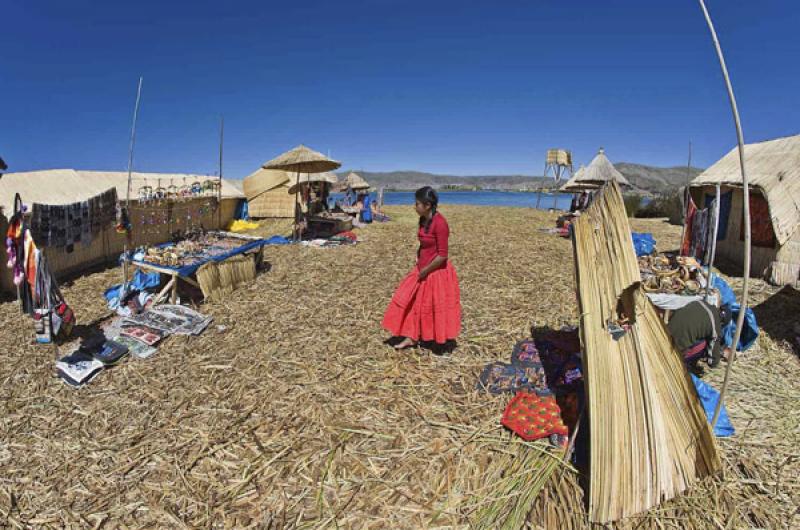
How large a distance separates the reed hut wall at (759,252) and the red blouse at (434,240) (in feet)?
23.2

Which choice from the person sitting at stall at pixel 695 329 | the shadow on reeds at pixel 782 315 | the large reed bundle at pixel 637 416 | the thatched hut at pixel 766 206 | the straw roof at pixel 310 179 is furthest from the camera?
the straw roof at pixel 310 179

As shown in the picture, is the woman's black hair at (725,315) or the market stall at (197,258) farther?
the market stall at (197,258)

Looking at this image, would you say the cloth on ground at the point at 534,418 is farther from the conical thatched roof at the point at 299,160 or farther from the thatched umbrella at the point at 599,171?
the thatched umbrella at the point at 599,171

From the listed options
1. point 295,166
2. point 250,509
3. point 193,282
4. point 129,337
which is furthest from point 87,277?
point 250,509

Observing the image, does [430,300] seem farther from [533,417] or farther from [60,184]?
[60,184]

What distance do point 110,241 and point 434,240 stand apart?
7930 mm

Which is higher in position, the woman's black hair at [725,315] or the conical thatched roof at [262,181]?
the conical thatched roof at [262,181]

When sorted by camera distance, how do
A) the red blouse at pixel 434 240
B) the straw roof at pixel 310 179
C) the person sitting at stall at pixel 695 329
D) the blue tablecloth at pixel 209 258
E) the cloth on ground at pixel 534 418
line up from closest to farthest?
1. the cloth on ground at pixel 534 418
2. the person sitting at stall at pixel 695 329
3. the red blouse at pixel 434 240
4. the blue tablecloth at pixel 209 258
5. the straw roof at pixel 310 179

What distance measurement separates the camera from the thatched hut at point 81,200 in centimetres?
736

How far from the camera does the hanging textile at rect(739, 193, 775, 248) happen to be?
811cm

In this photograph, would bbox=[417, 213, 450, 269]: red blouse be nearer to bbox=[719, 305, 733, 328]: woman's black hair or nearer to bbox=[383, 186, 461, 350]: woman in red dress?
bbox=[383, 186, 461, 350]: woman in red dress

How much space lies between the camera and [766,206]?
324 inches

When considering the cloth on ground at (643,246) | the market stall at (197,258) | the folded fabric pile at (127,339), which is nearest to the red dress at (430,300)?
the folded fabric pile at (127,339)

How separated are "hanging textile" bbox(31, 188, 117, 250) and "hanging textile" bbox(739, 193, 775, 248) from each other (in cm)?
1198
